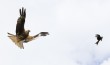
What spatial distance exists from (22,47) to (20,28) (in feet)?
5.92

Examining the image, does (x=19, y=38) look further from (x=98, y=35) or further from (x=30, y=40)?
(x=98, y=35)

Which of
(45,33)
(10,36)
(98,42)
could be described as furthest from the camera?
(98,42)

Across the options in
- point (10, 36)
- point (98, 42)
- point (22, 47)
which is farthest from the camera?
point (98, 42)

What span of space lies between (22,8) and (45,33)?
12.3 ft

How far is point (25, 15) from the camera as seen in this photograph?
2981 cm

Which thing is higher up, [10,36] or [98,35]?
[98,35]

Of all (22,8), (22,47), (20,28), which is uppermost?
(22,8)

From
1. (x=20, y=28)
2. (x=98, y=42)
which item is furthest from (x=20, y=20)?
(x=98, y=42)

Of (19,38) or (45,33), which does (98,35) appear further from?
(19,38)

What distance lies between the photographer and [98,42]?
55000 mm

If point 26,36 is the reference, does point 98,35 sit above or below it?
above

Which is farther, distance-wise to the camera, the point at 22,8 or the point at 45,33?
the point at 45,33

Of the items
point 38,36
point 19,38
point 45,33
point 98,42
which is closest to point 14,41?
point 19,38

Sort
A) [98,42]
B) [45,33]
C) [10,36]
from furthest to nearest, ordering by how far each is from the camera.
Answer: [98,42] → [45,33] → [10,36]
